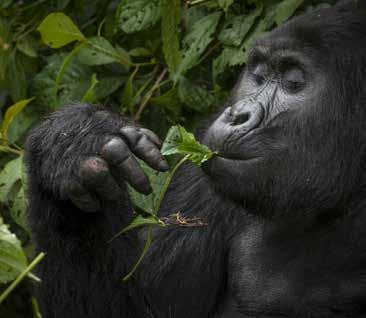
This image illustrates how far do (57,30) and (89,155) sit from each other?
3.87ft

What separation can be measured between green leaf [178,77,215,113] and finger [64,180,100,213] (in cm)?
127

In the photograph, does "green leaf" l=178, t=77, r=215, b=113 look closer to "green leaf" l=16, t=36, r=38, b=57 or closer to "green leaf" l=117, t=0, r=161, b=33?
"green leaf" l=117, t=0, r=161, b=33

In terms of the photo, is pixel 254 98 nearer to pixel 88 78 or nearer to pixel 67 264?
pixel 67 264

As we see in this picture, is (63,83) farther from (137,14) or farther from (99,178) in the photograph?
(99,178)

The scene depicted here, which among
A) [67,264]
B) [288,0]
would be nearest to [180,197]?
[67,264]

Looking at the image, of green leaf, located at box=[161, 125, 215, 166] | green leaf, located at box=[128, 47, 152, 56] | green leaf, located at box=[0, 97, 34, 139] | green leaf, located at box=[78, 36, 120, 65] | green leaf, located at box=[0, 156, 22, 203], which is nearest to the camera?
green leaf, located at box=[161, 125, 215, 166]

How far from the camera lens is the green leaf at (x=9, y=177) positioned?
4.89 metres

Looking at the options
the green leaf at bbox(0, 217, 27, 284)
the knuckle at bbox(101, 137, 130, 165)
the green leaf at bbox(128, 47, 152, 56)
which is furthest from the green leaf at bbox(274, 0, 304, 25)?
the green leaf at bbox(0, 217, 27, 284)

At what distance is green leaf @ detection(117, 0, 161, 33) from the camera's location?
5117mm

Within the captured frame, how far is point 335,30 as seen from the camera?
4137 mm

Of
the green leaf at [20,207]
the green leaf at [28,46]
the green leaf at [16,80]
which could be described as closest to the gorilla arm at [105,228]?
the green leaf at [20,207]

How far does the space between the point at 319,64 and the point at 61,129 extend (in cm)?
95

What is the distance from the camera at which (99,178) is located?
156 inches

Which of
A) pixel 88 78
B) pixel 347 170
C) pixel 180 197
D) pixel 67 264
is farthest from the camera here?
pixel 88 78
